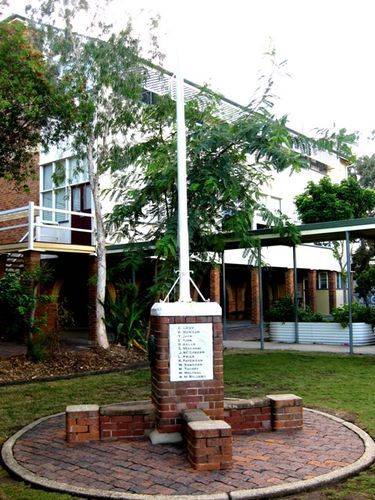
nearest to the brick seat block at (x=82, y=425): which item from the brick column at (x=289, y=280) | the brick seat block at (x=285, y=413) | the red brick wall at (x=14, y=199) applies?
the brick seat block at (x=285, y=413)

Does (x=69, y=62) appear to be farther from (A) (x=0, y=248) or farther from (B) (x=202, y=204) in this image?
(A) (x=0, y=248)

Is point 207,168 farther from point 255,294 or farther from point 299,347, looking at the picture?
point 255,294

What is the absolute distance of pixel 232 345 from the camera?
1569 centimetres

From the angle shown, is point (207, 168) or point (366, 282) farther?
point (366, 282)

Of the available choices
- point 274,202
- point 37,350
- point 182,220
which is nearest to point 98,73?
point 37,350

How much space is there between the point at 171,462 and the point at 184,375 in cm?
91

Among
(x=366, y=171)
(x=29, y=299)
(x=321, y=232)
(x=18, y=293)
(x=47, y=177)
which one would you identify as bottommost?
(x=29, y=299)

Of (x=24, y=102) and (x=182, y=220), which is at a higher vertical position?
(x=24, y=102)

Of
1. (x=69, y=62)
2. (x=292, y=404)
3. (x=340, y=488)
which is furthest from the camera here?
(x=69, y=62)

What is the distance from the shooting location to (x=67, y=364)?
440 inches

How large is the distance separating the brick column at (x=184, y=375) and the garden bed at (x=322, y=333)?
10223mm

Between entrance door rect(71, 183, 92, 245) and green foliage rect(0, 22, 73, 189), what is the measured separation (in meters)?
5.17

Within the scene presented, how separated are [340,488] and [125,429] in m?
2.29

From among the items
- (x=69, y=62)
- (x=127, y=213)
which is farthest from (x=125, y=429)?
(x=69, y=62)
